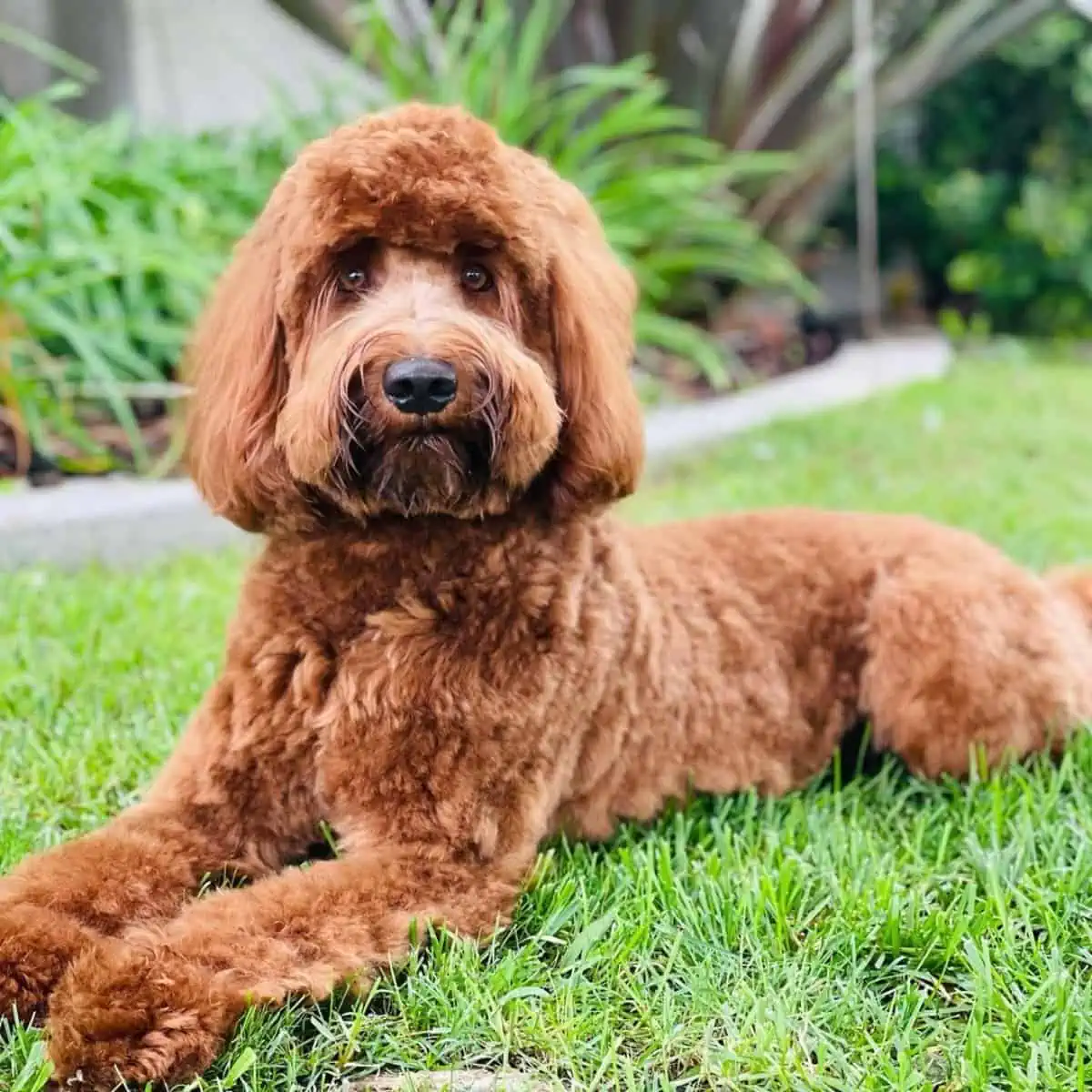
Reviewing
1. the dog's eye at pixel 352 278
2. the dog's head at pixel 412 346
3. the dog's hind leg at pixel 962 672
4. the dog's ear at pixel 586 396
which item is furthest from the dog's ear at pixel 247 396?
the dog's hind leg at pixel 962 672

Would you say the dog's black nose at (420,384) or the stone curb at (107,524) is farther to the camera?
the stone curb at (107,524)

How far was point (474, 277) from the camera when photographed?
7.58 feet

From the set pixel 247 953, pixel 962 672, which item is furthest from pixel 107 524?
pixel 962 672

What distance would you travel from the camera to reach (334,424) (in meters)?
2.10

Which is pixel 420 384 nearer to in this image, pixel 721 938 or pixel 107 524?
pixel 721 938

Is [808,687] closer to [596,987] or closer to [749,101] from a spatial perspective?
[596,987]

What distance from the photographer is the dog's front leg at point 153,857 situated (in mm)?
1943

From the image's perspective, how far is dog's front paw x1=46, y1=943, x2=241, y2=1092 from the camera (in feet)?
5.64

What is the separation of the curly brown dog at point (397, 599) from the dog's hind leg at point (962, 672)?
52cm

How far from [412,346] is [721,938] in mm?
1116

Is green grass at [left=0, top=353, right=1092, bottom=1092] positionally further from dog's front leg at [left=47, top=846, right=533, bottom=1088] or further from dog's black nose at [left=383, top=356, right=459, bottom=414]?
dog's black nose at [left=383, top=356, right=459, bottom=414]

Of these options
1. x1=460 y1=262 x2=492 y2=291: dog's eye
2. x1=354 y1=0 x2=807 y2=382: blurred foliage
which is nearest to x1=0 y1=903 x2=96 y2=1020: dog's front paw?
x1=460 y1=262 x2=492 y2=291: dog's eye

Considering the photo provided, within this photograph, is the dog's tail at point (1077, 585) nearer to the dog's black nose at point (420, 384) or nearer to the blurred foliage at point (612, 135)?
the dog's black nose at point (420, 384)

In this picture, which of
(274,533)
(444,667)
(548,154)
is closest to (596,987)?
(444,667)
